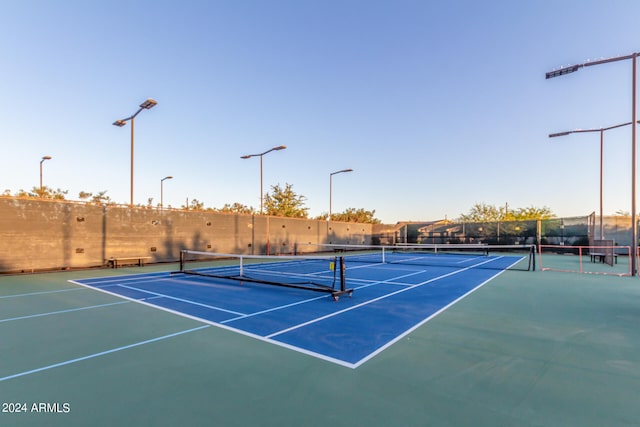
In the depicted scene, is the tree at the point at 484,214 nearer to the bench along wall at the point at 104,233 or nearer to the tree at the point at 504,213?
the tree at the point at 504,213

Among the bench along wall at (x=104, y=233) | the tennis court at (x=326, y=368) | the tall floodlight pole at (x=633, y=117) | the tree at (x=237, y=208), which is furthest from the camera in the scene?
the tree at (x=237, y=208)

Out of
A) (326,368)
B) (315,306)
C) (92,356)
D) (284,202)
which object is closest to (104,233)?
(315,306)

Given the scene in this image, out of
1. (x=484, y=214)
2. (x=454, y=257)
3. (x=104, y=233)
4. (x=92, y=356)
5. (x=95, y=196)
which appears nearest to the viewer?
(x=92, y=356)

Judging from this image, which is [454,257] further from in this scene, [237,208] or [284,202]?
[237,208]

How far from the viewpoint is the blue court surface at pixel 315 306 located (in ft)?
14.6

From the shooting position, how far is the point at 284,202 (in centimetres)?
4019

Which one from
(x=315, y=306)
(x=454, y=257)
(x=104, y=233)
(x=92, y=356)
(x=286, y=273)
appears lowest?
(x=454, y=257)

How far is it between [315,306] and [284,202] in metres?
34.0

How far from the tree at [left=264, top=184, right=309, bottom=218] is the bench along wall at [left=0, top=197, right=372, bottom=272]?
54.1 feet

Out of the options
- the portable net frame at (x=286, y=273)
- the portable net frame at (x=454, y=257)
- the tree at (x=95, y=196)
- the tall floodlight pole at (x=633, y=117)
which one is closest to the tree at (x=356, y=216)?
the portable net frame at (x=454, y=257)

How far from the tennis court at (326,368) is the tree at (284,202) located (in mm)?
33195

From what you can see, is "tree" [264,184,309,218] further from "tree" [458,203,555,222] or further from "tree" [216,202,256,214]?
"tree" [458,203,555,222]

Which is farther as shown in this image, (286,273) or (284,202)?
(284,202)

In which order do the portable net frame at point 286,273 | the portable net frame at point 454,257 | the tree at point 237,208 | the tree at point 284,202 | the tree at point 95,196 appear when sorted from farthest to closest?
the tree at point 237,208 → the tree at point 284,202 → the tree at point 95,196 → the portable net frame at point 454,257 → the portable net frame at point 286,273
